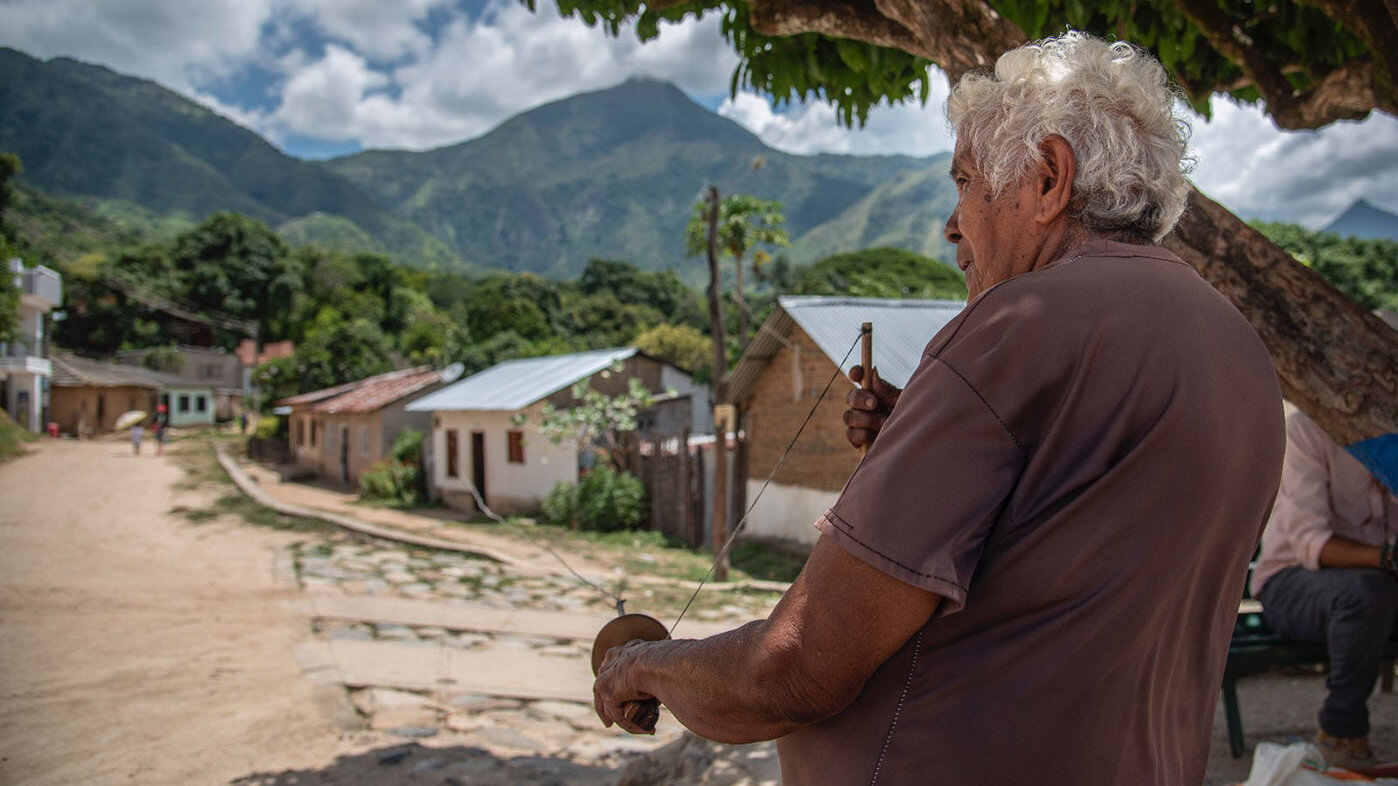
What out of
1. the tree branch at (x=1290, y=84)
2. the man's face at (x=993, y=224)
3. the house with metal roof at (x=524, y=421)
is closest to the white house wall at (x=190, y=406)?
the house with metal roof at (x=524, y=421)

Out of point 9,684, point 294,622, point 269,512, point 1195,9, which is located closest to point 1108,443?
point 1195,9

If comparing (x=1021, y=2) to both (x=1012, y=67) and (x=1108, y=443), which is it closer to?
(x=1012, y=67)

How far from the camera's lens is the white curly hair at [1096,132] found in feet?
4.23

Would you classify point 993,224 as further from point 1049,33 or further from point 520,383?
point 520,383

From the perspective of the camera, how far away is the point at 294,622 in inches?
319

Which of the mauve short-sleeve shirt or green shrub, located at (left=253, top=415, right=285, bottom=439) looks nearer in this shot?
the mauve short-sleeve shirt

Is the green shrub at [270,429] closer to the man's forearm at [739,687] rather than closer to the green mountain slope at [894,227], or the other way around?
the man's forearm at [739,687]

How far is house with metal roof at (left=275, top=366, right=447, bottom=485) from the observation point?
24828 mm

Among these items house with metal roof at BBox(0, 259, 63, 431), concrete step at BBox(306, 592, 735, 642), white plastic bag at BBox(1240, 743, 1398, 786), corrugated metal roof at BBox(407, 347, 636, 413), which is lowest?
concrete step at BBox(306, 592, 735, 642)

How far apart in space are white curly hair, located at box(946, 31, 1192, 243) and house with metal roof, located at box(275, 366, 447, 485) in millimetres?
Answer: 22555

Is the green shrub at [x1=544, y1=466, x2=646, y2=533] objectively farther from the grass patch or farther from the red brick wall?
the grass patch

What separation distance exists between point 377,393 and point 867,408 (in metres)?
27.3

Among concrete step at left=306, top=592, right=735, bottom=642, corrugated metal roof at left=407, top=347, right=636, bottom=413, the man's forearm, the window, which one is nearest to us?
the man's forearm

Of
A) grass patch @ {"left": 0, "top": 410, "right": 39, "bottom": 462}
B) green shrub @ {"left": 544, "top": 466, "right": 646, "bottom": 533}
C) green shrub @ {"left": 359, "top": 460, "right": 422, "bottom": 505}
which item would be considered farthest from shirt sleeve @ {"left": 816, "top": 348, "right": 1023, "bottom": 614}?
green shrub @ {"left": 359, "top": 460, "right": 422, "bottom": 505}
